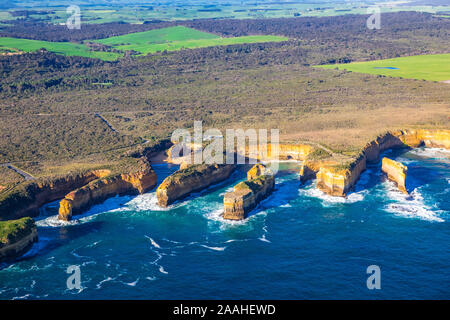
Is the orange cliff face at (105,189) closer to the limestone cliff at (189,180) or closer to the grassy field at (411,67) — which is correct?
the limestone cliff at (189,180)

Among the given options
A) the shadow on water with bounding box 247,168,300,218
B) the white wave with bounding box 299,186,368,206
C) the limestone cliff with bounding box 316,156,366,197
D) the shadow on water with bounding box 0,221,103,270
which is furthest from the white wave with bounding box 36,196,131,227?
the limestone cliff with bounding box 316,156,366,197

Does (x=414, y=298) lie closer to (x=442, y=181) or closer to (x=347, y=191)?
(x=347, y=191)

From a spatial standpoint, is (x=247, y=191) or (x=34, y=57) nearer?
(x=247, y=191)

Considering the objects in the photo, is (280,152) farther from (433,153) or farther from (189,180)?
(433,153)

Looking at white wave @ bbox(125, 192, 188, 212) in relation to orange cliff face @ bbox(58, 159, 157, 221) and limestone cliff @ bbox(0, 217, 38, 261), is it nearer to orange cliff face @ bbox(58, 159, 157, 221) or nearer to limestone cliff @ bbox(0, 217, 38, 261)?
orange cliff face @ bbox(58, 159, 157, 221)

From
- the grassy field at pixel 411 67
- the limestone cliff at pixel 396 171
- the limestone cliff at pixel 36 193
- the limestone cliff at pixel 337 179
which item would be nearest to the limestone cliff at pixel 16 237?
the limestone cliff at pixel 36 193

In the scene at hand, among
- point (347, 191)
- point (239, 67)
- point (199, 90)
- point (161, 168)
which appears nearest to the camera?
point (347, 191)

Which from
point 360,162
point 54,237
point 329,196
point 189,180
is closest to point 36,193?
point 54,237

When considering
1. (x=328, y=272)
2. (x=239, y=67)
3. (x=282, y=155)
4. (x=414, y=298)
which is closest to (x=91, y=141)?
(x=282, y=155)
